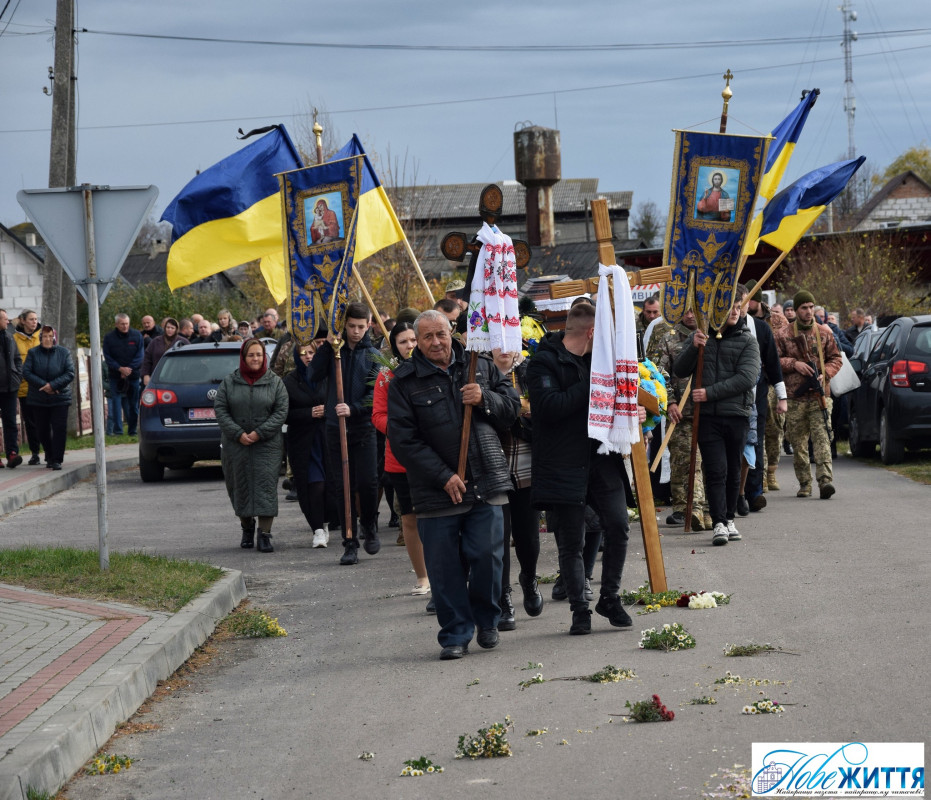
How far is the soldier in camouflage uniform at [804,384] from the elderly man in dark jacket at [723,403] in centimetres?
282

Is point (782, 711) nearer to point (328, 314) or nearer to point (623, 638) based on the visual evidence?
point (623, 638)

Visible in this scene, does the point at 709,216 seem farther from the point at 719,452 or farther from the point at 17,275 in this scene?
the point at 17,275

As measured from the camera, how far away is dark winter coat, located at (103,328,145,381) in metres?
24.6

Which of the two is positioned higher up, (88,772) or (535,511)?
(535,511)

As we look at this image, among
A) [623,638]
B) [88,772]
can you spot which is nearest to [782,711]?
[623,638]

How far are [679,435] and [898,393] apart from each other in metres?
5.13

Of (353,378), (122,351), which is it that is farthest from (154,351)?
(353,378)

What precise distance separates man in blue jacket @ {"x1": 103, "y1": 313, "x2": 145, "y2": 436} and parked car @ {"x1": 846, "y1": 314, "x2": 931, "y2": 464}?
1286cm

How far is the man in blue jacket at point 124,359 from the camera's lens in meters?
24.6

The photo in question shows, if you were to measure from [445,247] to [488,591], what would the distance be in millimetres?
2158

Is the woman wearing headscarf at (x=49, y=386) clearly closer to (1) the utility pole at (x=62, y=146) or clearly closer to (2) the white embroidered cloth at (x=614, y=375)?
(1) the utility pole at (x=62, y=146)

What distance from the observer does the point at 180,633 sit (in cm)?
793

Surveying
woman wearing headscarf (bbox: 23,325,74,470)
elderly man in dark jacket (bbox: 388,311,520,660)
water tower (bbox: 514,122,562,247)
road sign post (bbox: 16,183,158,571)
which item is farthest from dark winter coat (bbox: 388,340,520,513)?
water tower (bbox: 514,122,562,247)

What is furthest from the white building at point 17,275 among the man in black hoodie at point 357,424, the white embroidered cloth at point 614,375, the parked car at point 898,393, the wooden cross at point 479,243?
the white embroidered cloth at point 614,375
